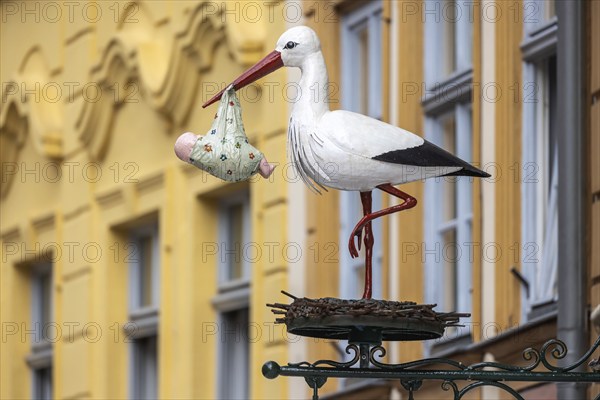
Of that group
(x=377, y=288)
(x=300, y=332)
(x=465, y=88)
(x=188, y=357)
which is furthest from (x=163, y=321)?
(x=300, y=332)

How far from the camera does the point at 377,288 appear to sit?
1520cm

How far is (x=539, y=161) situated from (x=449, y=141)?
1.43 m

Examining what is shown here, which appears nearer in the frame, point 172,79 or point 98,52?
point 172,79

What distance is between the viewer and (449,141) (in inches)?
571

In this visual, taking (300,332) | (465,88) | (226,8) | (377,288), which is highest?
(226,8)

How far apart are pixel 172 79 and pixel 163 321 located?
1926 mm

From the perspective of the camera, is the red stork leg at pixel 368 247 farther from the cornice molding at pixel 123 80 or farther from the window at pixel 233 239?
the window at pixel 233 239

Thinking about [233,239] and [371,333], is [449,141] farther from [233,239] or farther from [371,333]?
[371,333]

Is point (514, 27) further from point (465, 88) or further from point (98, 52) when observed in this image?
point (98, 52)

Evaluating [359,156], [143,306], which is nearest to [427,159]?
[359,156]

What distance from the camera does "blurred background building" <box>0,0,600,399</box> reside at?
12.9m

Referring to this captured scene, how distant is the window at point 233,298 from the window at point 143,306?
117 cm

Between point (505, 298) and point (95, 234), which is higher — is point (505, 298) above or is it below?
below

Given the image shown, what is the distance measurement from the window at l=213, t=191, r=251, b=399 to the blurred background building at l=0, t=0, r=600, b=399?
20 mm
